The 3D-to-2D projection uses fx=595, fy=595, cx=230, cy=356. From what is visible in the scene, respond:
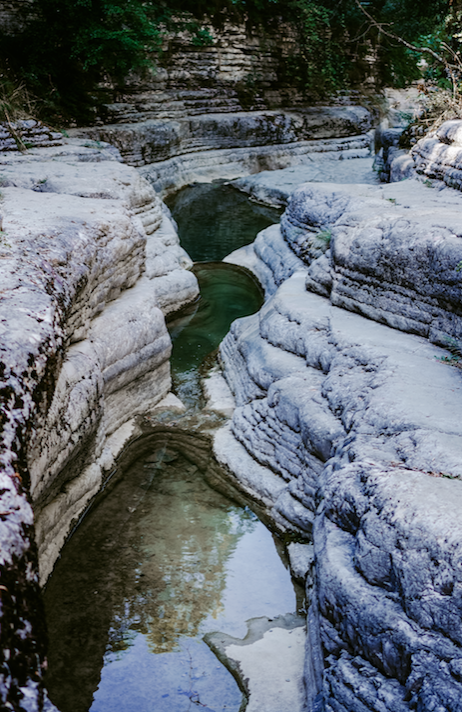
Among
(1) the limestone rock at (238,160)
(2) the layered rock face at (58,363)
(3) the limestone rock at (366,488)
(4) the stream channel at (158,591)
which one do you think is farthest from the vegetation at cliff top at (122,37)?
(4) the stream channel at (158,591)

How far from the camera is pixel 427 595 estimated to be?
2.00 meters

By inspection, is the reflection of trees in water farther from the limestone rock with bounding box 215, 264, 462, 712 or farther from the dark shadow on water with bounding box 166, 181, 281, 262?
the dark shadow on water with bounding box 166, 181, 281, 262

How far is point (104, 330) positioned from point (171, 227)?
4024 mm

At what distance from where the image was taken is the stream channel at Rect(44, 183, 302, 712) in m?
2.75

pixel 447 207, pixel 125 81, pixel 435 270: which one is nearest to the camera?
pixel 435 270

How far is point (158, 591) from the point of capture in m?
3.28

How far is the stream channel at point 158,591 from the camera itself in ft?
9.03

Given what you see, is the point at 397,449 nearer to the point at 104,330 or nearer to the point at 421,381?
the point at 421,381

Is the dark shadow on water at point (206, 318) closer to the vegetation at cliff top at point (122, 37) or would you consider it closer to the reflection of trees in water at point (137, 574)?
the reflection of trees in water at point (137, 574)

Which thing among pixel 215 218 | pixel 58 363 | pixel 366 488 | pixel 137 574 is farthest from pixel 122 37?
pixel 366 488

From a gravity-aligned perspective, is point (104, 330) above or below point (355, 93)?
below

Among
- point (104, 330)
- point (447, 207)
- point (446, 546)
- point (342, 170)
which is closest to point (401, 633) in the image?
point (446, 546)

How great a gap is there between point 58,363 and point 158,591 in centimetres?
137

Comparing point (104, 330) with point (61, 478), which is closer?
point (61, 478)
